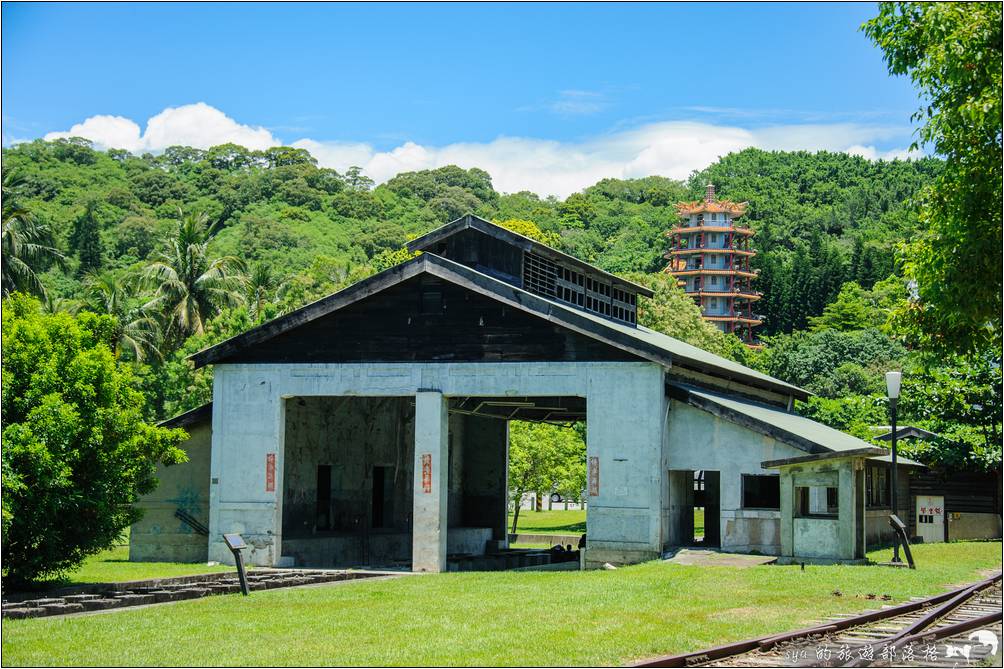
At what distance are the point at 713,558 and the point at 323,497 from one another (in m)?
16.9

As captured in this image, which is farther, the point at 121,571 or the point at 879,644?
the point at 121,571

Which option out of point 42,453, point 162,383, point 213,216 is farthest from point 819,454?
point 213,216

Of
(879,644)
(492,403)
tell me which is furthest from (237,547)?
(492,403)

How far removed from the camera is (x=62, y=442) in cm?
2539

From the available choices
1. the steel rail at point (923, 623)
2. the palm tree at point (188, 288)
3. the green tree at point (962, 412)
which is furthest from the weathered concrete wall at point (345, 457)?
the palm tree at point (188, 288)

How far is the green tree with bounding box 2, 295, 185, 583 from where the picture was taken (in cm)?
2508

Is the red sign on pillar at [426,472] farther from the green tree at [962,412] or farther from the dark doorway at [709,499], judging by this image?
the green tree at [962,412]

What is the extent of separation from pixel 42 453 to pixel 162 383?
41678 mm

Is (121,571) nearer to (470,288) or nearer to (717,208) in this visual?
(470,288)

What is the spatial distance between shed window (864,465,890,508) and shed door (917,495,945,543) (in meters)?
4.14

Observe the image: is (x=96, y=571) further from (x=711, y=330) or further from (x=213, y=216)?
(x=213, y=216)

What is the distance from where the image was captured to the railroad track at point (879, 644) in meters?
15.9

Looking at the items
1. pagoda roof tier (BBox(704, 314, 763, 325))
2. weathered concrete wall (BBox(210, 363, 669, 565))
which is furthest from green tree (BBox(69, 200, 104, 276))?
weathered concrete wall (BBox(210, 363, 669, 565))

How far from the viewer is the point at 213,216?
454ft
